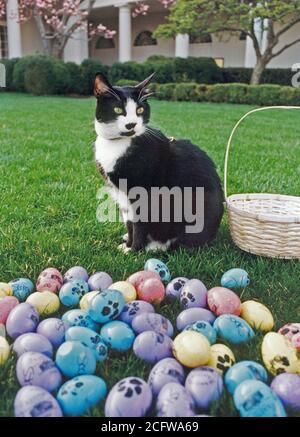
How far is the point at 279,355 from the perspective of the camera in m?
1.51

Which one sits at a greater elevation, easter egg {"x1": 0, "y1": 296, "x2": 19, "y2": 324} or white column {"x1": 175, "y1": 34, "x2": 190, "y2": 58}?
white column {"x1": 175, "y1": 34, "x2": 190, "y2": 58}

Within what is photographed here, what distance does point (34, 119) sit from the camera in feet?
24.6

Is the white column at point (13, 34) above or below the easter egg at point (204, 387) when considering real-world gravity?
above

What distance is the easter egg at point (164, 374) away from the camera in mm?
1384

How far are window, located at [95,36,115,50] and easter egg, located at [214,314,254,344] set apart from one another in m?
22.4

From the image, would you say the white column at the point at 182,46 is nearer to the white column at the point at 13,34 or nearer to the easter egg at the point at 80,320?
the white column at the point at 13,34

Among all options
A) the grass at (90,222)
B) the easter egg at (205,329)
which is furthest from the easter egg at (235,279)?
the easter egg at (205,329)

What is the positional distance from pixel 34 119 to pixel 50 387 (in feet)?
21.9

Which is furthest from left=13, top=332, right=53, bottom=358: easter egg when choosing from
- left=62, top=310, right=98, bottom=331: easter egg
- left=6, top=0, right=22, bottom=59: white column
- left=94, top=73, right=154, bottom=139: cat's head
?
left=6, top=0, right=22, bottom=59: white column

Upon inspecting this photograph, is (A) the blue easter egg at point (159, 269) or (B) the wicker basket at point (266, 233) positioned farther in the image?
(B) the wicker basket at point (266, 233)

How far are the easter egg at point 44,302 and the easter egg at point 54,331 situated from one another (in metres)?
0.18

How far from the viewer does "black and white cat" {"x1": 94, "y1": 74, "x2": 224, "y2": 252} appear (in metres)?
2.33

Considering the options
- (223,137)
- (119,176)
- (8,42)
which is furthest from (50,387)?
(8,42)

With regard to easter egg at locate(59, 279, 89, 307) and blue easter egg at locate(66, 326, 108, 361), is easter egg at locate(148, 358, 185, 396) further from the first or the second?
easter egg at locate(59, 279, 89, 307)
